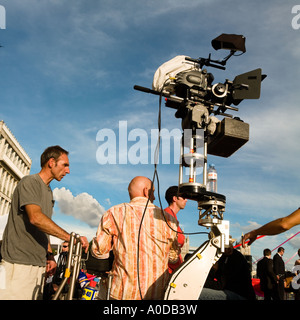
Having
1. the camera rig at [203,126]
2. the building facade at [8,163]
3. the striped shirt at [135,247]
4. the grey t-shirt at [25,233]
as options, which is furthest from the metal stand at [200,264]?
the building facade at [8,163]

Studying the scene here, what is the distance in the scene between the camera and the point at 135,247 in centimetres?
282

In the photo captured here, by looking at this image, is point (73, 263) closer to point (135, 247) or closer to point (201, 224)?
point (135, 247)

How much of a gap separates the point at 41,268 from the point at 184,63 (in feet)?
9.11

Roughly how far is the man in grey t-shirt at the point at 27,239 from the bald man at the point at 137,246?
288mm

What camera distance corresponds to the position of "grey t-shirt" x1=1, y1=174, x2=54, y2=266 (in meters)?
3.14

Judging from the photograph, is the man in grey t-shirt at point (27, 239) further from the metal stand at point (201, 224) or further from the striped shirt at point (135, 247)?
the metal stand at point (201, 224)

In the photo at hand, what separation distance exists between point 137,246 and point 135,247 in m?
0.03

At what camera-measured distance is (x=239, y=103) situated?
10.5ft

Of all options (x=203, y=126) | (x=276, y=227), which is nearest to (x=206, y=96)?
(x=203, y=126)

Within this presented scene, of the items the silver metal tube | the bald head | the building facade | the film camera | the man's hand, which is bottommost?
the man's hand

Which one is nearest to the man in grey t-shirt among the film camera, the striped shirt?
the striped shirt

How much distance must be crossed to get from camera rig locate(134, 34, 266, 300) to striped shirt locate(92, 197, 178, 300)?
1.64ft

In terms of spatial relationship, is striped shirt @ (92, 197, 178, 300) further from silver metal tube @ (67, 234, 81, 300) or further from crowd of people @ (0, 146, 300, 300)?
silver metal tube @ (67, 234, 81, 300)
